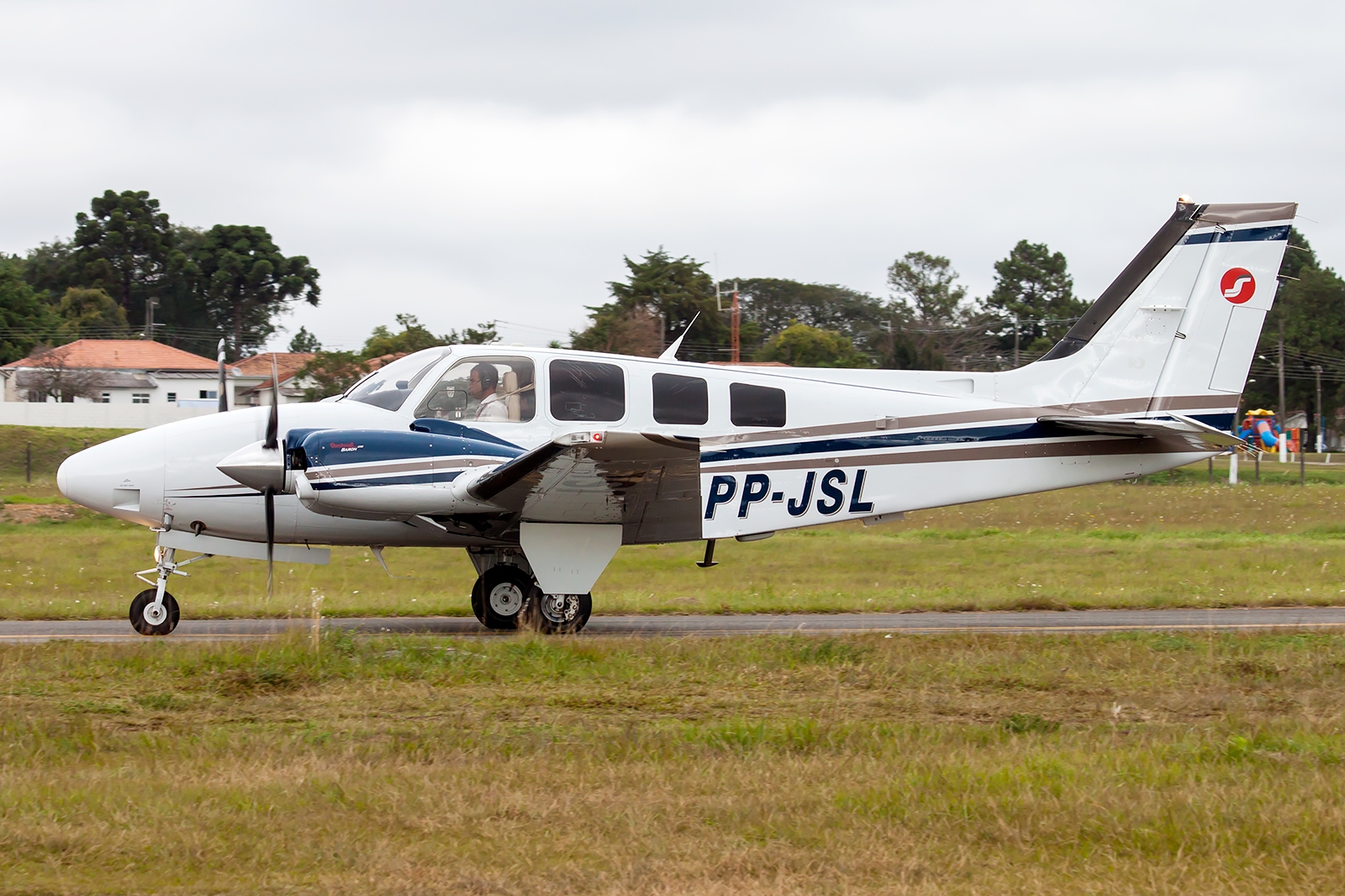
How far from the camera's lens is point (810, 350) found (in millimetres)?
60125

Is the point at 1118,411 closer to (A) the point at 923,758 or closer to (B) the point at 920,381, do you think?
(B) the point at 920,381

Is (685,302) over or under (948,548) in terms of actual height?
over

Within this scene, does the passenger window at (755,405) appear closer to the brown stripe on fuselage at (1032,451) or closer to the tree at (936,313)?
the brown stripe on fuselage at (1032,451)

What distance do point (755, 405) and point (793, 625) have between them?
2474 millimetres

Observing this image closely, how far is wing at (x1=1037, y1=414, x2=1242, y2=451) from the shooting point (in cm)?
1227

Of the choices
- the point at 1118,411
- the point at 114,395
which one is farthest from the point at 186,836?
the point at 114,395

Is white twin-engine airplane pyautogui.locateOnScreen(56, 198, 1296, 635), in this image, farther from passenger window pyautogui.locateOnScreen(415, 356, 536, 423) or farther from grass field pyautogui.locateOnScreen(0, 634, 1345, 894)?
grass field pyautogui.locateOnScreen(0, 634, 1345, 894)

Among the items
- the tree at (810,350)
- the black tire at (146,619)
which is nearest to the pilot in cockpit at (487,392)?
the black tire at (146,619)

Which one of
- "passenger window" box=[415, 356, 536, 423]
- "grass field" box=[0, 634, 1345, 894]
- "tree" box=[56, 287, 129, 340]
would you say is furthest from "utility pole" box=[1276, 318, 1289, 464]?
"tree" box=[56, 287, 129, 340]

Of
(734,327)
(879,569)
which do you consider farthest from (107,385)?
(879,569)

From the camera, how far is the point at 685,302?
4875 centimetres

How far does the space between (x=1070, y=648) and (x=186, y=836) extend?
7.55m

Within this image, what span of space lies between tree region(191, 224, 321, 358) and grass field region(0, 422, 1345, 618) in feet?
115

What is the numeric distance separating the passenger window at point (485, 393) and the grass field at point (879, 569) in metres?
2.16
